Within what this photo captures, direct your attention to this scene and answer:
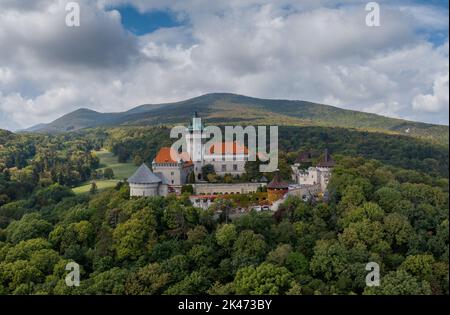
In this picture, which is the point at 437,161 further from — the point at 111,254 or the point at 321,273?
the point at 111,254

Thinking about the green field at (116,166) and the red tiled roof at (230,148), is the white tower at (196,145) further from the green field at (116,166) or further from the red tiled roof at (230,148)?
the green field at (116,166)

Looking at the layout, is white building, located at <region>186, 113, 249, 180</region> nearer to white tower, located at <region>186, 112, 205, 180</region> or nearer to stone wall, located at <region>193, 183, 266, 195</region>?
white tower, located at <region>186, 112, 205, 180</region>

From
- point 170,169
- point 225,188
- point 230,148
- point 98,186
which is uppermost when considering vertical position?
point 230,148

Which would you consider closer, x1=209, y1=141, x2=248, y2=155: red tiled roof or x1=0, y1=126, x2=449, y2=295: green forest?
x1=0, y1=126, x2=449, y2=295: green forest

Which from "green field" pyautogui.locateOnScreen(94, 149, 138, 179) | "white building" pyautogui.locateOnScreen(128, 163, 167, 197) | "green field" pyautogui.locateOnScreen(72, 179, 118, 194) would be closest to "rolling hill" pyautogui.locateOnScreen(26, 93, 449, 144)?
"green field" pyautogui.locateOnScreen(94, 149, 138, 179)

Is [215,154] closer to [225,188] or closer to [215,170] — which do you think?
[215,170]
